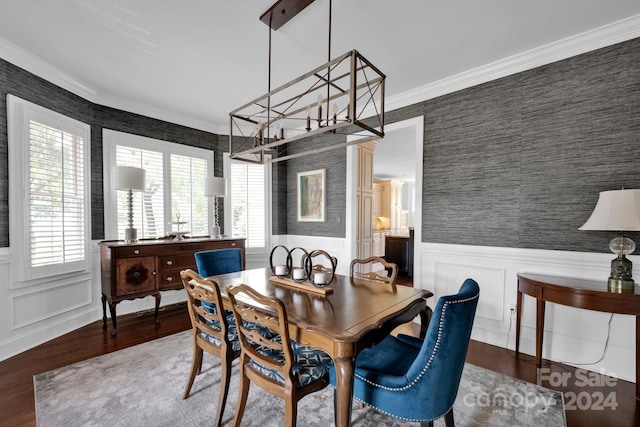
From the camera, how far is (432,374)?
4.02 feet

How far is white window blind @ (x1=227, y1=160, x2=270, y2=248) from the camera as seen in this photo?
15.5 feet

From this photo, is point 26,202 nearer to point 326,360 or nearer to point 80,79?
point 80,79

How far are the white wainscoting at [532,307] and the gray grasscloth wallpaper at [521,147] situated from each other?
118 millimetres

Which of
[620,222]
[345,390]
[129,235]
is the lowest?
[345,390]

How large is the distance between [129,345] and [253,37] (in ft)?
10.3

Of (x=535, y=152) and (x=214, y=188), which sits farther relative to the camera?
(x=214, y=188)

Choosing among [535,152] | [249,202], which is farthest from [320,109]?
[249,202]

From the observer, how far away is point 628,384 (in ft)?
7.22

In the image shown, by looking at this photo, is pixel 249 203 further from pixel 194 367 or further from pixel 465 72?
pixel 465 72

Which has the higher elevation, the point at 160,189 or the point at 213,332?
the point at 160,189

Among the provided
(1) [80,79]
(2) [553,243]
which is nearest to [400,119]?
(2) [553,243]

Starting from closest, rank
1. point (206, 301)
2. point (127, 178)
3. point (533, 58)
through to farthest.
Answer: point (206, 301)
point (533, 58)
point (127, 178)

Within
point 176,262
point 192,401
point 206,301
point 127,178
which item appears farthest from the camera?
point 176,262

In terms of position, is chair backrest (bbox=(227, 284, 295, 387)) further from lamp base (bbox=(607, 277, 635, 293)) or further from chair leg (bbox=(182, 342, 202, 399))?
lamp base (bbox=(607, 277, 635, 293))
